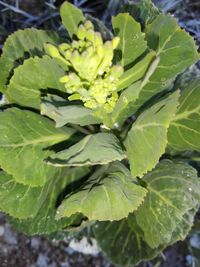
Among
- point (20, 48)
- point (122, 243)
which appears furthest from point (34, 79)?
point (122, 243)

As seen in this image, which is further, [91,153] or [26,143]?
[26,143]

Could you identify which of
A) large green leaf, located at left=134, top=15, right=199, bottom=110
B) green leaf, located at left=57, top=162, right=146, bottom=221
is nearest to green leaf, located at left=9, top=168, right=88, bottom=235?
green leaf, located at left=57, top=162, right=146, bottom=221

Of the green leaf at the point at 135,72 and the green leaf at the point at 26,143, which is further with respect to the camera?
the green leaf at the point at 26,143

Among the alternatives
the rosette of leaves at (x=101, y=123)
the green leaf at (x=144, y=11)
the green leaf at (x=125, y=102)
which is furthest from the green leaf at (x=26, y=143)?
the green leaf at (x=144, y=11)

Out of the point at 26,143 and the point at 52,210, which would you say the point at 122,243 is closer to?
the point at 52,210

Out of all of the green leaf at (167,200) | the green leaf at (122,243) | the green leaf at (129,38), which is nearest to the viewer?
the green leaf at (129,38)

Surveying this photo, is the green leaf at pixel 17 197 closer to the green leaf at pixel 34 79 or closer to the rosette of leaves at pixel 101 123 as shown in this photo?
the rosette of leaves at pixel 101 123

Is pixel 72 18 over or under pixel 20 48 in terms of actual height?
over
